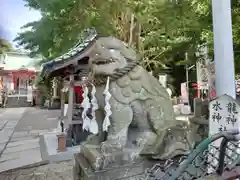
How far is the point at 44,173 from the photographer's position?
170 inches

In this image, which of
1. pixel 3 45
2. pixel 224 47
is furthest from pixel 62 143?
pixel 3 45

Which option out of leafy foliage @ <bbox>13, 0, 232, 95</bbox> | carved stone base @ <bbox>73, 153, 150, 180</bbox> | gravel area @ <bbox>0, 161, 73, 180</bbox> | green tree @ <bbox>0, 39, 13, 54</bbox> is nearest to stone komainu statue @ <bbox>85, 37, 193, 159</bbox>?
carved stone base @ <bbox>73, 153, 150, 180</bbox>

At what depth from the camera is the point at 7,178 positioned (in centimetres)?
416

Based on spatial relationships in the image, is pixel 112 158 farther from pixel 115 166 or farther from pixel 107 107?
pixel 107 107

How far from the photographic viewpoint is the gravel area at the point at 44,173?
4109mm

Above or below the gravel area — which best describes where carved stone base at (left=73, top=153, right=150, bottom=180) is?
above

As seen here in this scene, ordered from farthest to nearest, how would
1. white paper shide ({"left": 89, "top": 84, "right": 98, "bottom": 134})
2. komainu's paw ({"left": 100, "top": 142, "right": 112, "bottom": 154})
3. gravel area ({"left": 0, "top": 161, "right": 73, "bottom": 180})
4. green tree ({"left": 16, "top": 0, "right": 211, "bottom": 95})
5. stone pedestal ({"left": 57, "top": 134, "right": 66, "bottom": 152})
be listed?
stone pedestal ({"left": 57, "top": 134, "right": 66, "bottom": 152}), gravel area ({"left": 0, "top": 161, "right": 73, "bottom": 180}), green tree ({"left": 16, "top": 0, "right": 211, "bottom": 95}), white paper shide ({"left": 89, "top": 84, "right": 98, "bottom": 134}), komainu's paw ({"left": 100, "top": 142, "right": 112, "bottom": 154})

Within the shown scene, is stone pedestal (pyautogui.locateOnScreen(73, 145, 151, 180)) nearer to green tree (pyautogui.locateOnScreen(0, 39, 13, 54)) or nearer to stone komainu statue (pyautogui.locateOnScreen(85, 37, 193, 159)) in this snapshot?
stone komainu statue (pyautogui.locateOnScreen(85, 37, 193, 159))

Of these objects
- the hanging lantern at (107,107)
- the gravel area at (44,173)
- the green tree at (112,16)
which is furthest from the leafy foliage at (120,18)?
the gravel area at (44,173)

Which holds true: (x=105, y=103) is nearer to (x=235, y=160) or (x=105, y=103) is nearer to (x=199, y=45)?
(x=235, y=160)

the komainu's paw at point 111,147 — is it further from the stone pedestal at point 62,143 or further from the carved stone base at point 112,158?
the stone pedestal at point 62,143

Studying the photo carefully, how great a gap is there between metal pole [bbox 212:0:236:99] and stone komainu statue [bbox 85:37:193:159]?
50cm

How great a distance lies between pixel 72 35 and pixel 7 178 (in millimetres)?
2773

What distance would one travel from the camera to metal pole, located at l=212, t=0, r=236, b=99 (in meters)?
1.92
